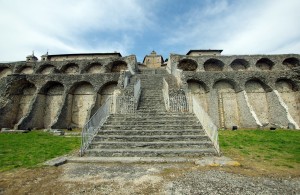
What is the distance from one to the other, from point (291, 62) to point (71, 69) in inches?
1262

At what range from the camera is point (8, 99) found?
19.5 m

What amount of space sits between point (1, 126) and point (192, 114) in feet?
63.3

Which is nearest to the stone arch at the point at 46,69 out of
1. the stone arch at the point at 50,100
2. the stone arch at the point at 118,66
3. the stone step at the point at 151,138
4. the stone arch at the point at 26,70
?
the stone arch at the point at 26,70

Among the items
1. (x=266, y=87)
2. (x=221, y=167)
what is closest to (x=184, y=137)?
(x=221, y=167)

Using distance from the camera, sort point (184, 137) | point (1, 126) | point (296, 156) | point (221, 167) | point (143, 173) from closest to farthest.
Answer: point (143, 173)
point (221, 167)
point (296, 156)
point (184, 137)
point (1, 126)

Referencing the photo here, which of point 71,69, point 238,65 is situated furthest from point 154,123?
point 71,69

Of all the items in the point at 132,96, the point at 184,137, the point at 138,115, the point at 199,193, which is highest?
the point at 132,96

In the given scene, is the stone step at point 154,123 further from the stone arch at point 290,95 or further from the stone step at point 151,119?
the stone arch at point 290,95

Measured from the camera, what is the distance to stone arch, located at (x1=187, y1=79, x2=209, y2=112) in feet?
64.0

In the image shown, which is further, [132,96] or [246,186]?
[132,96]

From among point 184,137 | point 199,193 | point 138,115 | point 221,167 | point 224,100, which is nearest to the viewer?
point 199,193

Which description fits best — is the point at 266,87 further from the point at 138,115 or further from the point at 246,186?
the point at 246,186

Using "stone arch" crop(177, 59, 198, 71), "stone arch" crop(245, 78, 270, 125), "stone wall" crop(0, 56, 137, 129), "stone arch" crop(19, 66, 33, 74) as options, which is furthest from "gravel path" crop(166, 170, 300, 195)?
"stone arch" crop(19, 66, 33, 74)

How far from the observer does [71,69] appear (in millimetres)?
27672
